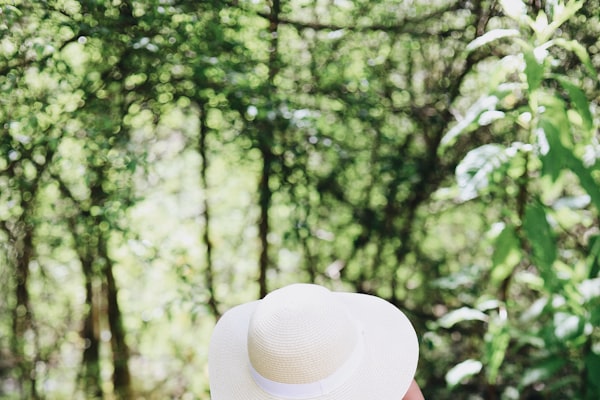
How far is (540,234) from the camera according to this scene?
6.64 ft

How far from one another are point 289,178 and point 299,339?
4.28 ft

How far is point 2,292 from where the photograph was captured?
265cm

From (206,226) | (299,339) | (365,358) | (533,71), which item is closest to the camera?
(299,339)

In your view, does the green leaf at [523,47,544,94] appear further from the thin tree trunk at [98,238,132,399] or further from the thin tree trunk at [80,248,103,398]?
the thin tree trunk at [80,248,103,398]

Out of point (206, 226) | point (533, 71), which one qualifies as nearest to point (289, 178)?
point (206, 226)

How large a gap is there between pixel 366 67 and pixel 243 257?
1.18m

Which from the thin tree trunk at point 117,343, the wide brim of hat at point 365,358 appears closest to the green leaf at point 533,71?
the wide brim of hat at point 365,358

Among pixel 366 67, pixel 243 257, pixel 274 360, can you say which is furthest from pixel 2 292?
pixel 366 67

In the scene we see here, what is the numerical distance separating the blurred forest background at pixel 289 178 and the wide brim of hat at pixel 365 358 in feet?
1.69

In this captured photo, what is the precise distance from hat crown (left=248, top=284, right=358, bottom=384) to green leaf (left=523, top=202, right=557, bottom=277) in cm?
84

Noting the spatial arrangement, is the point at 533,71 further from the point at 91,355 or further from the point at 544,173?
the point at 91,355

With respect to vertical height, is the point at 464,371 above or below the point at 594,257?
below

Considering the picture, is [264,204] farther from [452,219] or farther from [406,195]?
[452,219]

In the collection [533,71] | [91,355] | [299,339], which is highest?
[533,71]
